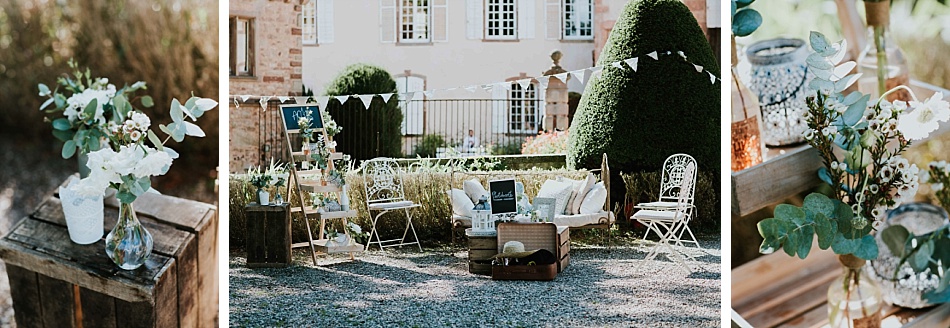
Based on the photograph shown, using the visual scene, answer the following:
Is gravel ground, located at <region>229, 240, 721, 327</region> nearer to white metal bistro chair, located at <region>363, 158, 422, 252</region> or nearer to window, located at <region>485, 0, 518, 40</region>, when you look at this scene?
white metal bistro chair, located at <region>363, 158, 422, 252</region>

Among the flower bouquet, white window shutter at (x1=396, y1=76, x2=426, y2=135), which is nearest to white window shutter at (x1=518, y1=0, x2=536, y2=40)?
white window shutter at (x1=396, y1=76, x2=426, y2=135)

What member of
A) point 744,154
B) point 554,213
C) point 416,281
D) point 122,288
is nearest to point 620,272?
point 554,213

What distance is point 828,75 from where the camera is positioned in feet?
12.1

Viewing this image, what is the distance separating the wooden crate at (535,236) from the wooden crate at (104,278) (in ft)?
9.52

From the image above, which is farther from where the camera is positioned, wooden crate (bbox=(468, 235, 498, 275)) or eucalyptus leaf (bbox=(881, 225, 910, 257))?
wooden crate (bbox=(468, 235, 498, 275))

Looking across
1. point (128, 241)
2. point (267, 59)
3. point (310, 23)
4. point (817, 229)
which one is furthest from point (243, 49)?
point (817, 229)

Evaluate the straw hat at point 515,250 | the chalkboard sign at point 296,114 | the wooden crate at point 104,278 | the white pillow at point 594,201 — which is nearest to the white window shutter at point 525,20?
the white pillow at point 594,201

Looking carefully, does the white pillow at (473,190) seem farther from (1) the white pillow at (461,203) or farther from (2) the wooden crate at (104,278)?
(2) the wooden crate at (104,278)

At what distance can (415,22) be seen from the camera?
11734 millimetres

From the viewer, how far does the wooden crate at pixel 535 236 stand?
20.4 feet

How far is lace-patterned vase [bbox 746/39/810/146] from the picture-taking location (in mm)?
3760

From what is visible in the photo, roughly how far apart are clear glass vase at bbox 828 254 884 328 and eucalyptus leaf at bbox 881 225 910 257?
144 millimetres

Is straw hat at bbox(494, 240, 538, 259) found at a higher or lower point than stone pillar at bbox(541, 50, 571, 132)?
lower

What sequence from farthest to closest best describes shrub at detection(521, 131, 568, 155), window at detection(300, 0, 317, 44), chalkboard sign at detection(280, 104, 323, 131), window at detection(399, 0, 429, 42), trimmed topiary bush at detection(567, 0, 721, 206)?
window at detection(399, 0, 429, 42) → window at detection(300, 0, 317, 44) → shrub at detection(521, 131, 568, 155) → trimmed topiary bush at detection(567, 0, 721, 206) → chalkboard sign at detection(280, 104, 323, 131)
